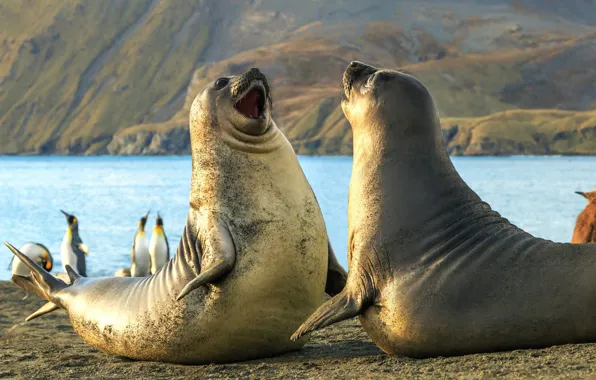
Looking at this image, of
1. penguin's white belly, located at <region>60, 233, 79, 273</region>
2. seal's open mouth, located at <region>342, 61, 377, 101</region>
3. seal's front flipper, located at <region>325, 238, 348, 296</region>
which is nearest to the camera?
seal's open mouth, located at <region>342, 61, 377, 101</region>

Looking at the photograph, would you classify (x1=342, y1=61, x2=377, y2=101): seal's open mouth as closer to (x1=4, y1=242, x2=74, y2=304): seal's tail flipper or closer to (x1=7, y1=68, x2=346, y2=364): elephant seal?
(x1=7, y1=68, x2=346, y2=364): elephant seal

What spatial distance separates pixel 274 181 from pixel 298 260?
64 centimetres

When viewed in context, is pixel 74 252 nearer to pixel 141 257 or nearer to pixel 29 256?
pixel 141 257

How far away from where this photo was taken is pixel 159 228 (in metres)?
18.2

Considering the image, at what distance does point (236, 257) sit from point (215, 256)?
0.61 ft

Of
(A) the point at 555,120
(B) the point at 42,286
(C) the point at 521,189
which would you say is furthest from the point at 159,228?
(A) the point at 555,120

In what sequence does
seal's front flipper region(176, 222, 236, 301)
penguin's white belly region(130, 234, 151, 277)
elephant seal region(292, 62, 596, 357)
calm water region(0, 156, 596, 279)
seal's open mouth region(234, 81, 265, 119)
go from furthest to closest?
calm water region(0, 156, 596, 279) < penguin's white belly region(130, 234, 151, 277) < seal's open mouth region(234, 81, 265, 119) < seal's front flipper region(176, 222, 236, 301) < elephant seal region(292, 62, 596, 357)

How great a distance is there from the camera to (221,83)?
706cm

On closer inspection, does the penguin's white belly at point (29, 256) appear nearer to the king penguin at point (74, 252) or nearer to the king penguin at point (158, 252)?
the king penguin at point (74, 252)

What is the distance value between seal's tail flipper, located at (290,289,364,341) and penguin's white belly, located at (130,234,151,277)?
12.0 meters

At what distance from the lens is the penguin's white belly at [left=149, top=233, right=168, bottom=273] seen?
57.6ft

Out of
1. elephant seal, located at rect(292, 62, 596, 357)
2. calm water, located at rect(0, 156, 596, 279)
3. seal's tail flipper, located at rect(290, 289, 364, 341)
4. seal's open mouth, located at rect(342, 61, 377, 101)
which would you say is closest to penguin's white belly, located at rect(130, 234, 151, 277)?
calm water, located at rect(0, 156, 596, 279)

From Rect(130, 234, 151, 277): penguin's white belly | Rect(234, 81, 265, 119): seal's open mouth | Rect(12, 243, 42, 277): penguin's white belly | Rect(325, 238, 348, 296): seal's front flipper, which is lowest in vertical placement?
Rect(130, 234, 151, 277): penguin's white belly

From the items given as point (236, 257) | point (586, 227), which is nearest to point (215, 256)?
point (236, 257)
